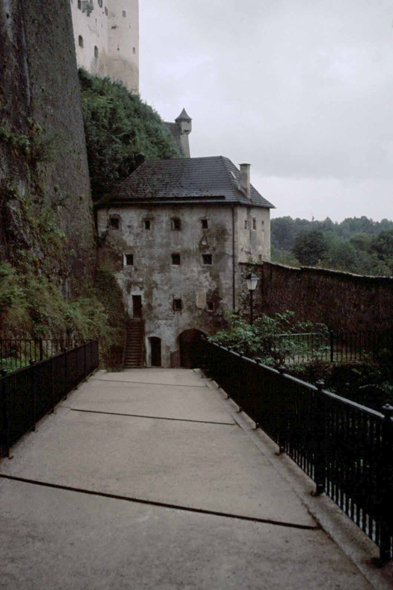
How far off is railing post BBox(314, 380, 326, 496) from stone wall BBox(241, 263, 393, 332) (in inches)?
606

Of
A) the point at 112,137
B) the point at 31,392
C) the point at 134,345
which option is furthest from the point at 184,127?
the point at 31,392

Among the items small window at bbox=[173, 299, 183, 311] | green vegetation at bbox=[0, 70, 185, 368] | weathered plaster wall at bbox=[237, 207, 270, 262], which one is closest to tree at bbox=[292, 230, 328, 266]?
weathered plaster wall at bbox=[237, 207, 270, 262]

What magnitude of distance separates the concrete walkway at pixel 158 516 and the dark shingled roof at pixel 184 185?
30.1 metres

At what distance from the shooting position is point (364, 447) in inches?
170

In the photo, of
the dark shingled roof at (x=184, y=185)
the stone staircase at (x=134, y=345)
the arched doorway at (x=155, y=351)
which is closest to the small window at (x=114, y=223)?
the dark shingled roof at (x=184, y=185)

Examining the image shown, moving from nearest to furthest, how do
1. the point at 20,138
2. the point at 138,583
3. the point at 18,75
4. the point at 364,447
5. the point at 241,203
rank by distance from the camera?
the point at 138,583 < the point at 364,447 < the point at 20,138 < the point at 18,75 < the point at 241,203

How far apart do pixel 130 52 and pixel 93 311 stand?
152ft

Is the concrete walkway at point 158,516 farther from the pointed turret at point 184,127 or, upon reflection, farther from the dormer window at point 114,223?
the pointed turret at point 184,127

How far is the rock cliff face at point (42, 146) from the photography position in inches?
754

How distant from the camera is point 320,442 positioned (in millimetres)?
5305

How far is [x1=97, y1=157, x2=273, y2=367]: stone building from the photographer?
1462 inches

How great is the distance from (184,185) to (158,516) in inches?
1358

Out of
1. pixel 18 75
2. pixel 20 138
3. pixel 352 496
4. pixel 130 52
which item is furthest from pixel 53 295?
pixel 130 52

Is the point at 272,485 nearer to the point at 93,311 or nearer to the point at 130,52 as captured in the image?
the point at 93,311
